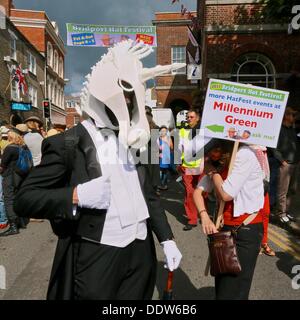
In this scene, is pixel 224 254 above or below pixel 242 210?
below

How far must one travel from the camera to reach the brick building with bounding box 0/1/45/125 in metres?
20.6

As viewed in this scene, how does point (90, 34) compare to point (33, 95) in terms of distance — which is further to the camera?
point (33, 95)

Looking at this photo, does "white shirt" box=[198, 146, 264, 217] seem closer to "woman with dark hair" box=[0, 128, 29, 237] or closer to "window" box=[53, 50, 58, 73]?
"woman with dark hair" box=[0, 128, 29, 237]

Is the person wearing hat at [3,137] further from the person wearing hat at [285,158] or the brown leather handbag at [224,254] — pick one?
the brown leather handbag at [224,254]

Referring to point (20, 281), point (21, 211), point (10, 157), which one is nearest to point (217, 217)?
point (21, 211)

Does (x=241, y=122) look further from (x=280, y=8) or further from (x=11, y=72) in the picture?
(x=11, y=72)

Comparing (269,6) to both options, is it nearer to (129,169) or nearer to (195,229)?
(195,229)

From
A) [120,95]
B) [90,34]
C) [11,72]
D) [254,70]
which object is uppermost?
[90,34]

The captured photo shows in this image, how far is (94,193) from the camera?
5.90 ft

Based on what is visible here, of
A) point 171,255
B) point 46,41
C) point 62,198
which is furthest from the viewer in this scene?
point 46,41

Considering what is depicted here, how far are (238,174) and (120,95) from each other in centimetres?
101

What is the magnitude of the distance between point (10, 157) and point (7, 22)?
17565 millimetres

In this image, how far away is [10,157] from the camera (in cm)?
610

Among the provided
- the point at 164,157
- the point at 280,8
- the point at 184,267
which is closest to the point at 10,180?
the point at 184,267
